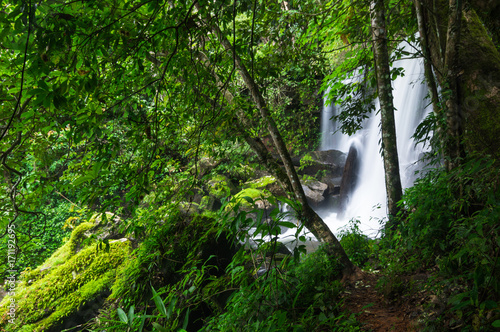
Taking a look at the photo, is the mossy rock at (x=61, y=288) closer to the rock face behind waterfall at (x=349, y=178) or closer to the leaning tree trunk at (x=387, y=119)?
the leaning tree trunk at (x=387, y=119)

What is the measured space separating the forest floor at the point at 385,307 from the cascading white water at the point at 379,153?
6316mm

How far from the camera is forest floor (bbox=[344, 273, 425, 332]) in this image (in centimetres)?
231

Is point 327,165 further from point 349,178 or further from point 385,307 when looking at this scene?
point 385,307

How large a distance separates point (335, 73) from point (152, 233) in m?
4.22

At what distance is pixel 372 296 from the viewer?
3.01m

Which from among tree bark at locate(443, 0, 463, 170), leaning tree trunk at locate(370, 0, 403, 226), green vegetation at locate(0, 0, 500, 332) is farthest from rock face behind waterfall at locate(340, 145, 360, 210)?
tree bark at locate(443, 0, 463, 170)

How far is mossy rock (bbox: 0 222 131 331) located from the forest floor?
3363 millimetres

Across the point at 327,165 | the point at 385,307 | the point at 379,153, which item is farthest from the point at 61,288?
the point at 327,165

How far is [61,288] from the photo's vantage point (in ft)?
13.3

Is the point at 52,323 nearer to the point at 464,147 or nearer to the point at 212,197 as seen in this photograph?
the point at 464,147

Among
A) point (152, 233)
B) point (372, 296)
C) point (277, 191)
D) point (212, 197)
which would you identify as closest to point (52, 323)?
point (152, 233)

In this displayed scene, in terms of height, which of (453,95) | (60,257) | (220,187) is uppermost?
(453,95)

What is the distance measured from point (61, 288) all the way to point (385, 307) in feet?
14.2

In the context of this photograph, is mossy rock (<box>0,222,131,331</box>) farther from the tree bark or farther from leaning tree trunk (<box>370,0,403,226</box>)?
the tree bark
